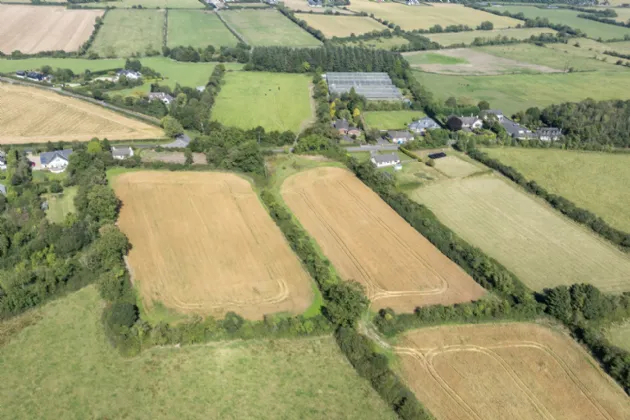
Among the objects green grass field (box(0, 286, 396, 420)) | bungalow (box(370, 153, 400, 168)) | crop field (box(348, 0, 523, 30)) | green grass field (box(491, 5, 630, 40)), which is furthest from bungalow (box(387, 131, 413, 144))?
green grass field (box(491, 5, 630, 40))

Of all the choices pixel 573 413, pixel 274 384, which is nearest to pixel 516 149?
pixel 573 413

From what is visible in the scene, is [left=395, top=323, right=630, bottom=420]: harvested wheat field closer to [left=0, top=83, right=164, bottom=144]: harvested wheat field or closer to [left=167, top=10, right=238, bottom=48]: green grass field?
[left=0, top=83, right=164, bottom=144]: harvested wheat field

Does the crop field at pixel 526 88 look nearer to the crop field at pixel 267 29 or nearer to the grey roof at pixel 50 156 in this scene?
the crop field at pixel 267 29

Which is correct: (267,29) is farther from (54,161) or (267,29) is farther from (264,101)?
(54,161)

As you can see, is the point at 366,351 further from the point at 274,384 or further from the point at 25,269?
the point at 25,269

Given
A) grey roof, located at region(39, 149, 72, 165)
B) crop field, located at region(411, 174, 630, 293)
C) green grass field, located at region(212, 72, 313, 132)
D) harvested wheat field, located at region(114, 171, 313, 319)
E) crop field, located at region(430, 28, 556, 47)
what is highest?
crop field, located at region(430, 28, 556, 47)

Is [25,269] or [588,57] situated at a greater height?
[588,57]

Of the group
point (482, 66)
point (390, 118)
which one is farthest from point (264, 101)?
point (482, 66)

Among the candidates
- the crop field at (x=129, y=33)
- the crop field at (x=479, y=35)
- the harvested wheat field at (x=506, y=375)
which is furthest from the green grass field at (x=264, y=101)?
the crop field at (x=479, y=35)
